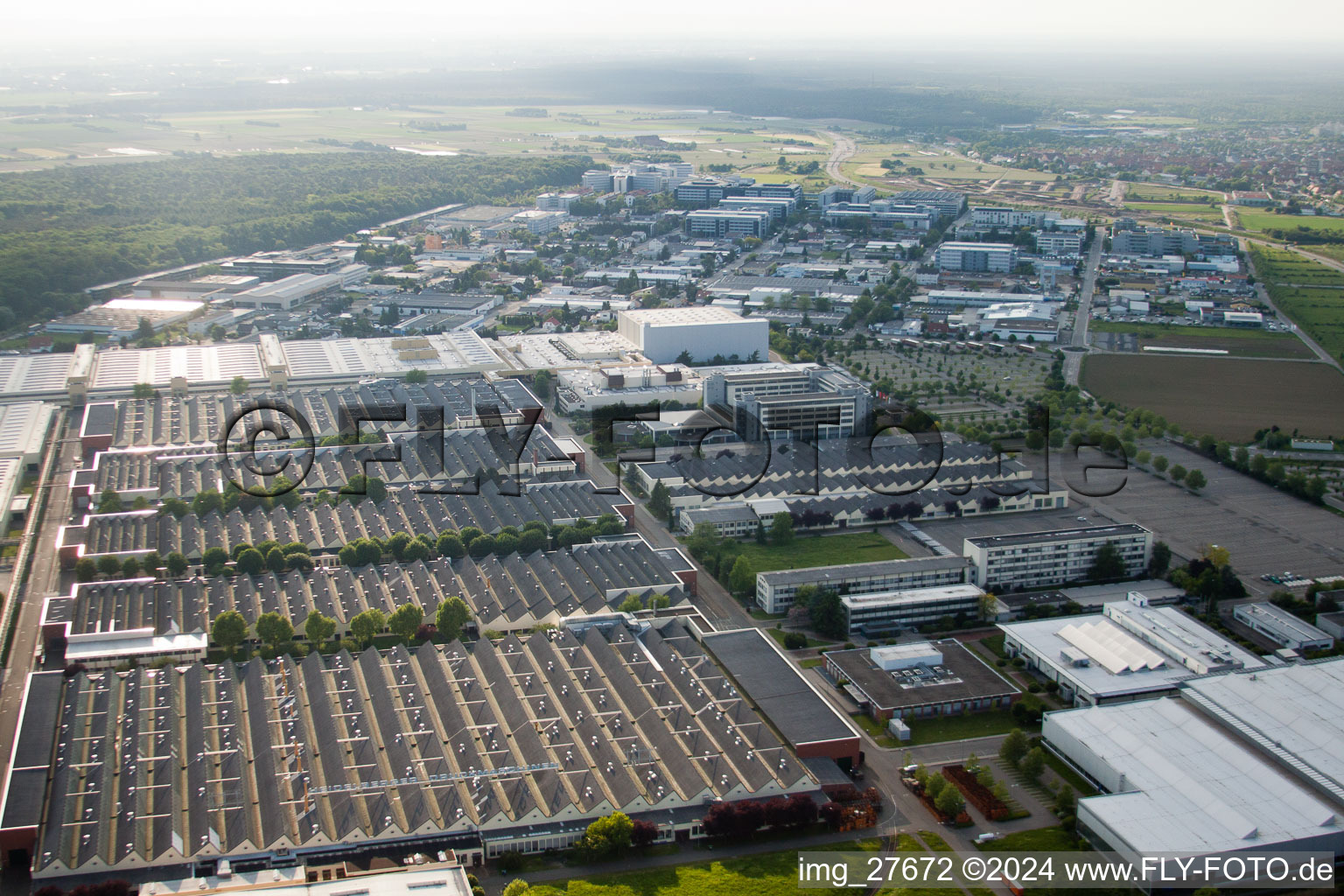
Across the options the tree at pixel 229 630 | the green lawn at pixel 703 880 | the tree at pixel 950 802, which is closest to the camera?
the green lawn at pixel 703 880

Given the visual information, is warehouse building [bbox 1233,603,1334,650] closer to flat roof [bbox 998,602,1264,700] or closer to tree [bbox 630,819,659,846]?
flat roof [bbox 998,602,1264,700]

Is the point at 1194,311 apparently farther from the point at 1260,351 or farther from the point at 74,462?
the point at 74,462

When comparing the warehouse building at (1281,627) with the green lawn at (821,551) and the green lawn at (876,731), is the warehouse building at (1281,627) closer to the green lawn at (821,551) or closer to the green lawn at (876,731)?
the green lawn at (821,551)

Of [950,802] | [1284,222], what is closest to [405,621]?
[950,802]

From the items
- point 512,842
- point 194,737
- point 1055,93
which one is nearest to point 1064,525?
point 512,842

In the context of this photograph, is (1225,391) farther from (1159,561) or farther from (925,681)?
(925,681)

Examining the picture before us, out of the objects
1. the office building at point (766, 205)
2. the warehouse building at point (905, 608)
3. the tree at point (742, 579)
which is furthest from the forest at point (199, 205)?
the warehouse building at point (905, 608)

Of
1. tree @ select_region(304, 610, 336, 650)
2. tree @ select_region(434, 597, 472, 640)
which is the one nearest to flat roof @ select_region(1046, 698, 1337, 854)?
tree @ select_region(434, 597, 472, 640)
